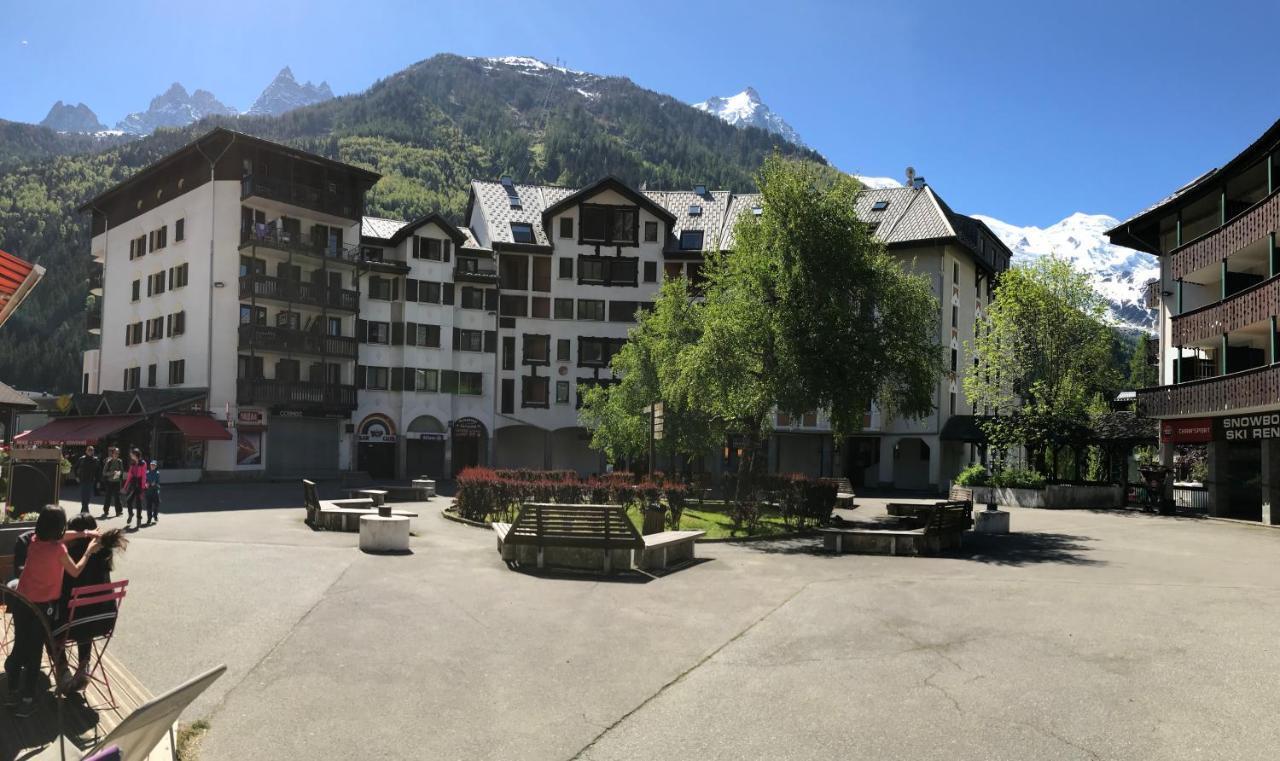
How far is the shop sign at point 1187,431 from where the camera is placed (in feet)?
109

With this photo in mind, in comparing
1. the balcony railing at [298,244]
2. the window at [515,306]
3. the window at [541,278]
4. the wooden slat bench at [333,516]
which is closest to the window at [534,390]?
the window at [515,306]

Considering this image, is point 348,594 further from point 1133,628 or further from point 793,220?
point 793,220

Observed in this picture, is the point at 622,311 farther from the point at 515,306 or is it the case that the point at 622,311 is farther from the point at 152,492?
the point at 152,492

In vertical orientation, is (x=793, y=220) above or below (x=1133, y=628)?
above

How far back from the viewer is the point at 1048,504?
3644cm

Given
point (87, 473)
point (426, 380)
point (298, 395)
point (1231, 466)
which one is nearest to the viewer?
point (87, 473)

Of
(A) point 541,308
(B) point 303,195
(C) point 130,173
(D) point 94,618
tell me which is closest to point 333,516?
(D) point 94,618

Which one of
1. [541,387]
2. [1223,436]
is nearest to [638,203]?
[541,387]

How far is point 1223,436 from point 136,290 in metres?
55.7

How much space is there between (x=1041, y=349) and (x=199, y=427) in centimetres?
4016

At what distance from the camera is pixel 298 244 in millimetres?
51750

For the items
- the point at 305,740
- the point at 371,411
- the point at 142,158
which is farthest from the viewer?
the point at 142,158

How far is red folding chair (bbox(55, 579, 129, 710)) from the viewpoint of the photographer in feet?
22.5

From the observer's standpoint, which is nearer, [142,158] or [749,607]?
[749,607]
